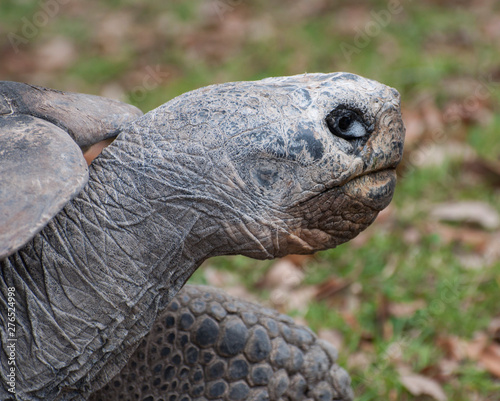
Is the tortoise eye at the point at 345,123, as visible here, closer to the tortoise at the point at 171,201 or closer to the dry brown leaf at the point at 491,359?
the tortoise at the point at 171,201

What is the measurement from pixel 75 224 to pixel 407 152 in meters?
2.65

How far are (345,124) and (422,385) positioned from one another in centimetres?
115

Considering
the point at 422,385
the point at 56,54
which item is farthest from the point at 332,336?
the point at 56,54

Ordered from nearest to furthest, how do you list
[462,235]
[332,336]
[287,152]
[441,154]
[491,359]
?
[287,152] < [491,359] < [332,336] < [462,235] < [441,154]

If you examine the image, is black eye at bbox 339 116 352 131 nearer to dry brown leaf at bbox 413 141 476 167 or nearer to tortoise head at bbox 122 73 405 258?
tortoise head at bbox 122 73 405 258

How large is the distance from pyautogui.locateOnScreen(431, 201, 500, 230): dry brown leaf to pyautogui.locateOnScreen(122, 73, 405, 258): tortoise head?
70.3 inches

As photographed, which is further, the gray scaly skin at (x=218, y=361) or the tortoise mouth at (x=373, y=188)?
the gray scaly skin at (x=218, y=361)

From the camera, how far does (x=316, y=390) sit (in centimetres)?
204

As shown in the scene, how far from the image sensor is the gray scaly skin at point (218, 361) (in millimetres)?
1938

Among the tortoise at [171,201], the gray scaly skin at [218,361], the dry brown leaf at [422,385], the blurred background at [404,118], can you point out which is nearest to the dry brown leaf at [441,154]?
the blurred background at [404,118]

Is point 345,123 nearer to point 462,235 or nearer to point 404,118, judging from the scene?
point 462,235

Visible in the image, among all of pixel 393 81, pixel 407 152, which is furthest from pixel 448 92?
pixel 407 152

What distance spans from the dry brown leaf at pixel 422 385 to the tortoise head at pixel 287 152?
91 cm

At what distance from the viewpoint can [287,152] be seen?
5.32 feet
